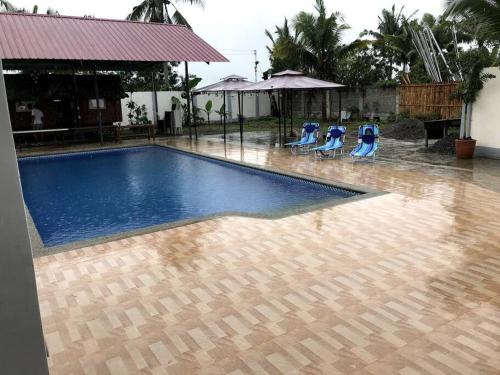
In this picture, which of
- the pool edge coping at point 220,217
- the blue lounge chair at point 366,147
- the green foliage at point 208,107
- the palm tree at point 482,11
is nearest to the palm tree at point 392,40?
the green foliage at point 208,107

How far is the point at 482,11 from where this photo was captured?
9477 millimetres

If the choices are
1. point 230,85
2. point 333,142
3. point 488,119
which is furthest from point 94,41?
point 488,119

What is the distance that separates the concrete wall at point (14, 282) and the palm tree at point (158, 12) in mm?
28682

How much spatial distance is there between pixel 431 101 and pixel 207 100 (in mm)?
13158

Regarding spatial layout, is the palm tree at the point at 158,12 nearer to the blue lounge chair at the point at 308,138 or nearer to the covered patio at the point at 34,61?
the covered patio at the point at 34,61

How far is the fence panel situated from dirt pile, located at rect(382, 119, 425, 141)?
0.85 m

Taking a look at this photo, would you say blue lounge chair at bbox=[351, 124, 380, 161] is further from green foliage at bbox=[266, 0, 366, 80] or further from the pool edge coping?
green foliage at bbox=[266, 0, 366, 80]

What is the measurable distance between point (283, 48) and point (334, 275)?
20.0 m

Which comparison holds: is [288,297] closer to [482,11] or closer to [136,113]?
[482,11]

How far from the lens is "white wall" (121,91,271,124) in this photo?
23000 mm

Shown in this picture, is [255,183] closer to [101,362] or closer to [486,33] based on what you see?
[486,33]

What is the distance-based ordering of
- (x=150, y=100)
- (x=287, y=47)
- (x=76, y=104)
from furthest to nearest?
(x=150, y=100)
(x=287, y=47)
(x=76, y=104)

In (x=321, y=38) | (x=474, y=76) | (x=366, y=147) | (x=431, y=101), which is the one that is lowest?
(x=366, y=147)

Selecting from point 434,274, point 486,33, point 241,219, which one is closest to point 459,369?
point 434,274
